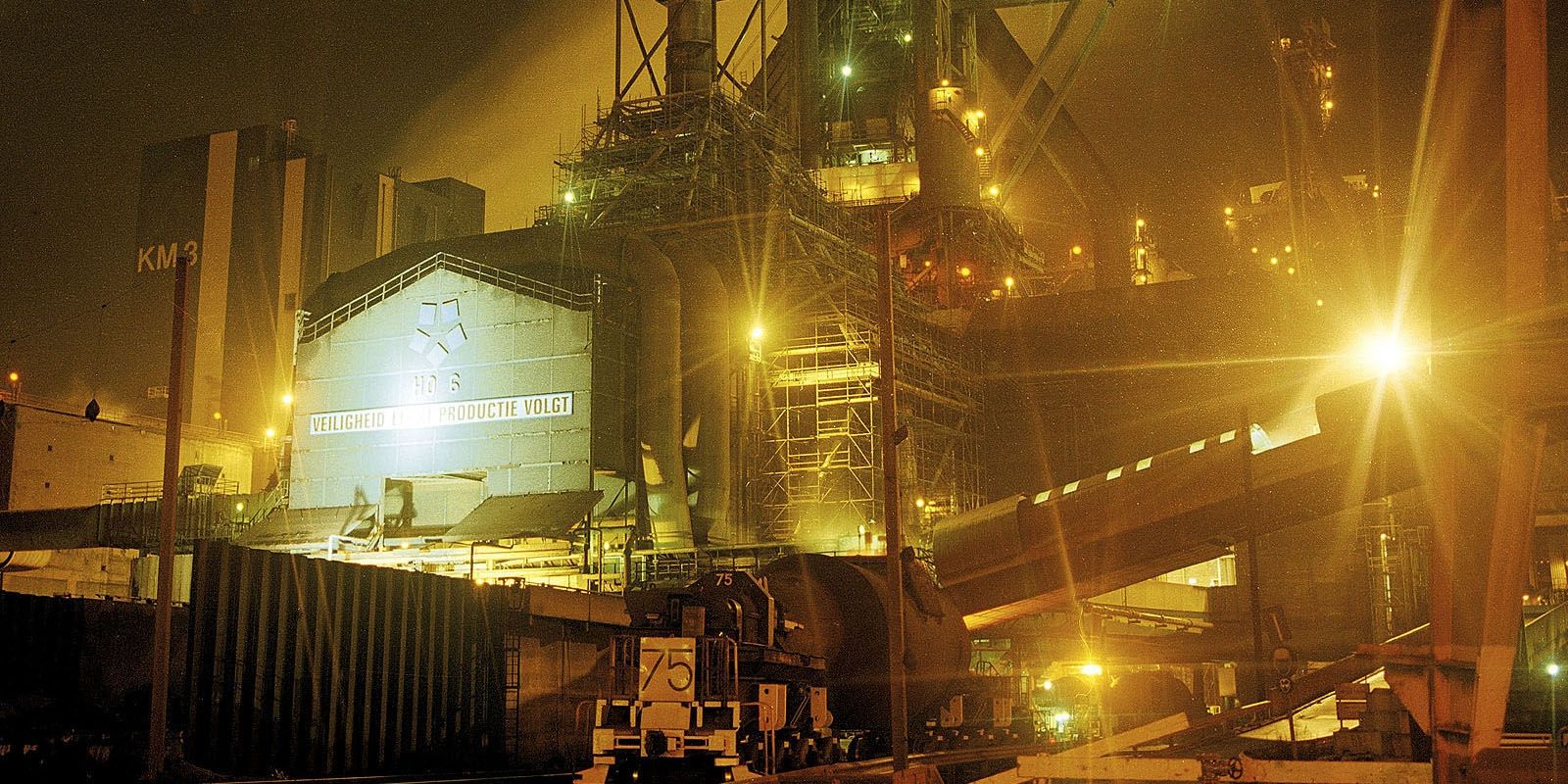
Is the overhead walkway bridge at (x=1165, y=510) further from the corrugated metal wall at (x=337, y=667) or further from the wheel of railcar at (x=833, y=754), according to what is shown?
the corrugated metal wall at (x=337, y=667)

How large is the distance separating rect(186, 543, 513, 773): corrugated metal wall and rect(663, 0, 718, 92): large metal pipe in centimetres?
2861

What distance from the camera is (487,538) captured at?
37875 millimetres

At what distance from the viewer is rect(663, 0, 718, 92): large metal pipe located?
50.9m

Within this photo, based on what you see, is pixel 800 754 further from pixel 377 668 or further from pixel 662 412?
pixel 662 412

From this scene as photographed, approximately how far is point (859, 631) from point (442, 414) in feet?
76.8

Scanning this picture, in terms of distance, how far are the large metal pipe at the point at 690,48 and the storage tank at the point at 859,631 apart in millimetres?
30242

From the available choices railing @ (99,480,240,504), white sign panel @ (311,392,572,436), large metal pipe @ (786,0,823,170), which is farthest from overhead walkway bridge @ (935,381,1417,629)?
railing @ (99,480,240,504)

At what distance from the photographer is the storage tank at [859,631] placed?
2277cm

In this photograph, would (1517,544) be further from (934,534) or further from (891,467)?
(934,534)

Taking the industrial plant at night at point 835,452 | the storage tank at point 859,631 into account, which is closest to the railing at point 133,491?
the industrial plant at night at point 835,452

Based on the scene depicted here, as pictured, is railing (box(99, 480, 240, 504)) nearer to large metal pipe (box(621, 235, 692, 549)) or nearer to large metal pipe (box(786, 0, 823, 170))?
large metal pipe (box(621, 235, 692, 549))

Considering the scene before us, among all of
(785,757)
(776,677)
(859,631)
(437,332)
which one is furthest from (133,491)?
(785,757)

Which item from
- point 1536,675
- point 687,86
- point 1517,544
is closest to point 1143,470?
point 1536,675

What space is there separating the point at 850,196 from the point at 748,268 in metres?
18.7
